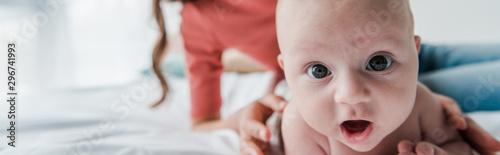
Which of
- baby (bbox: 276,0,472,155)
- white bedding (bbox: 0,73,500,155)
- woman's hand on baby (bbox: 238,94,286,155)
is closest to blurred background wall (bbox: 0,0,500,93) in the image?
white bedding (bbox: 0,73,500,155)

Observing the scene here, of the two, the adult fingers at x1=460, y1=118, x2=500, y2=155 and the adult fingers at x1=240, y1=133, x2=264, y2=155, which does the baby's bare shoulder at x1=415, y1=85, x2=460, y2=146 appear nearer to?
the adult fingers at x1=460, y1=118, x2=500, y2=155

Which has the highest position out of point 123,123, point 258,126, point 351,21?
point 351,21

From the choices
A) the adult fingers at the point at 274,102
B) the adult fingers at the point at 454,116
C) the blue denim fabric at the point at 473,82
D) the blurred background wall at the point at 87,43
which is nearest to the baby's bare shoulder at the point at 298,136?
the adult fingers at the point at 274,102

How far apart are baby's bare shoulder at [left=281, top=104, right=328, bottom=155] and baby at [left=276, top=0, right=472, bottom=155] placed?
56 mm

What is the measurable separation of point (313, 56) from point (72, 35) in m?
1.45

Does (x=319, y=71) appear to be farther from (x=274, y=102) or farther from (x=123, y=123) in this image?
(x=123, y=123)

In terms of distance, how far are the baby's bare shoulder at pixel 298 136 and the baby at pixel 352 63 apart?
6 centimetres

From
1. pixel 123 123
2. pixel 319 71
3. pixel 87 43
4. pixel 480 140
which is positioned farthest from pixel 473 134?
pixel 87 43

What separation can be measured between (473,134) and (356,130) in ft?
0.57

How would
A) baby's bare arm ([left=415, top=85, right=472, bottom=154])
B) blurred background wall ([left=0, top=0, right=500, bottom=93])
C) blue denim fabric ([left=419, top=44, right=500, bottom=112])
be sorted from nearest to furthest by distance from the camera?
baby's bare arm ([left=415, top=85, right=472, bottom=154]), blue denim fabric ([left=419, top=44, right=500, bottom=112]), blurred background wall ([left=0, top=0, right=500, bottom=93])

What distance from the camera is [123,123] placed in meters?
0.65

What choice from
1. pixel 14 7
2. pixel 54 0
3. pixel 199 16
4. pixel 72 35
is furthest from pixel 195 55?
pixel 72 35

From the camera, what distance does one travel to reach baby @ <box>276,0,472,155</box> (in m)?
0.24

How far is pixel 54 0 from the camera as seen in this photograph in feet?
2.26
